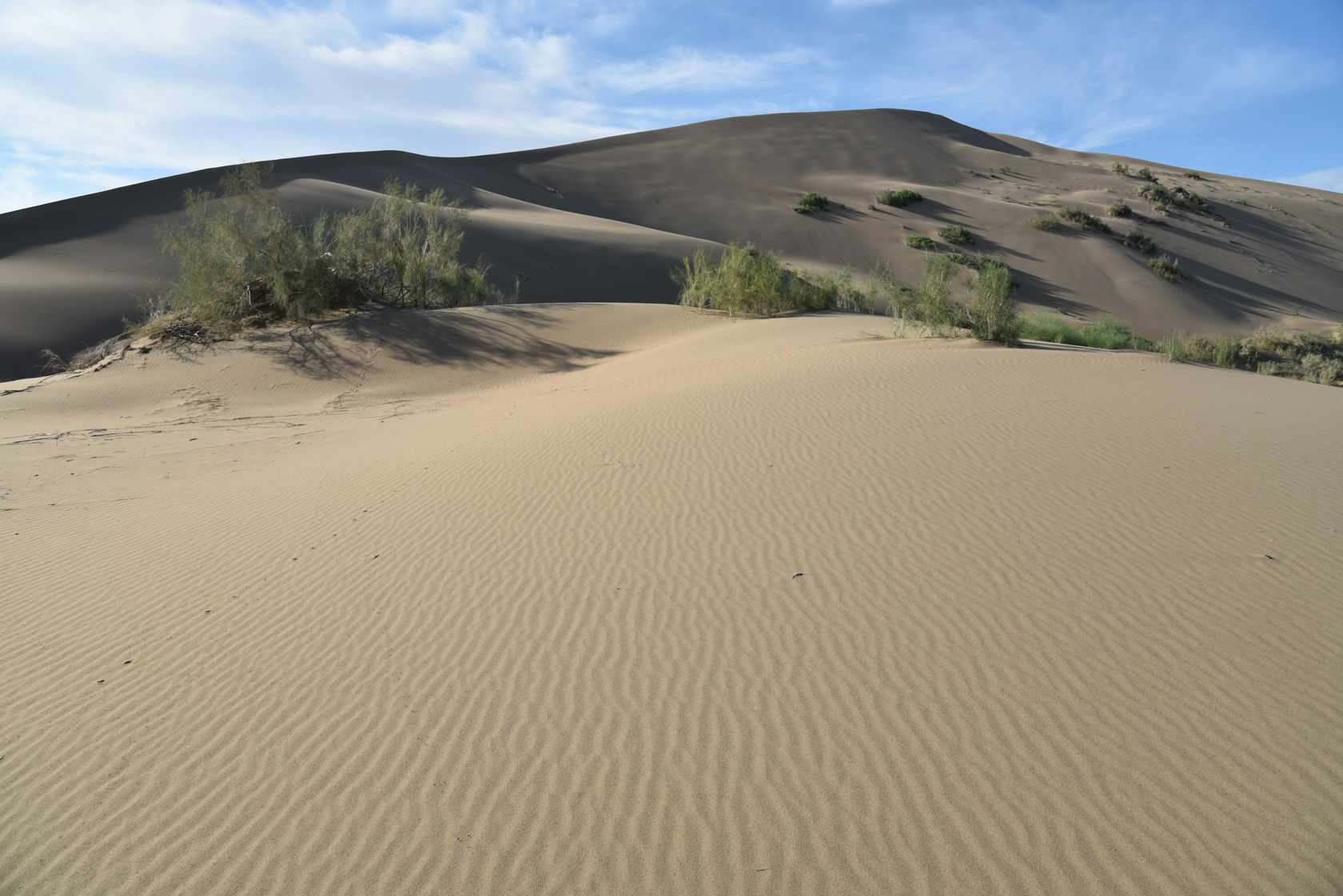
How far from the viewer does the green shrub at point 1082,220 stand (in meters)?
37.0

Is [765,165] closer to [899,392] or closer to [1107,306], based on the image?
[1107,306]

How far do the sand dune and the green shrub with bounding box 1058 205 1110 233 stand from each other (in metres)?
1.23

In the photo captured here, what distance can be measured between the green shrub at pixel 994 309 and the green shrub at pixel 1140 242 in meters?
28.7

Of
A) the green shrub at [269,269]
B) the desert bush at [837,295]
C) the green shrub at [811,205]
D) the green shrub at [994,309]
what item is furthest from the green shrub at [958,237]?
the green shrub at [269,269]

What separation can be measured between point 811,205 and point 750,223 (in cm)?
398

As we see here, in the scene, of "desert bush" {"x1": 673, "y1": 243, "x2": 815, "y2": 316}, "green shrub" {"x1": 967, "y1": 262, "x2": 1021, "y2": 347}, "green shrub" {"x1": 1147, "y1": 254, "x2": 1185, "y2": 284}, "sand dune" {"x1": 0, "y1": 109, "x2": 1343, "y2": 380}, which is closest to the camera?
"green shrub" {"x1": 967, "y1": 262, "x2": 1021, "y2": 347}

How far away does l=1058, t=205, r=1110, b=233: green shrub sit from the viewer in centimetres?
3697

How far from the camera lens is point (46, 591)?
521 centimetres

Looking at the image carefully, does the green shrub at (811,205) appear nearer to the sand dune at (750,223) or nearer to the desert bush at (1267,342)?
the sand dune at (750,223)

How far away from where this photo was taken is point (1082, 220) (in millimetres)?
37469

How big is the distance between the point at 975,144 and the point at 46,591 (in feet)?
268

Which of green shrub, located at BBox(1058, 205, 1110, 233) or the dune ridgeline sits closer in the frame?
the dune ridgeline

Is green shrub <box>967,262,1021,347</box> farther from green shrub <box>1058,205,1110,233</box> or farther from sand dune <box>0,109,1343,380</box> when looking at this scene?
green shrub <box>1058,205,1110,233</box>

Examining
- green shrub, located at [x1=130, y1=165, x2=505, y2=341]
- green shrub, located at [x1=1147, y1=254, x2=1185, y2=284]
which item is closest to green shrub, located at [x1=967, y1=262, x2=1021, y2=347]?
green shrub, located at [x1=130, y1=165, x2=505, y2=341]
